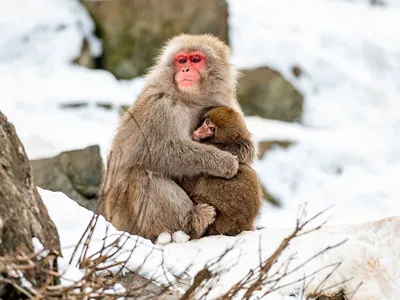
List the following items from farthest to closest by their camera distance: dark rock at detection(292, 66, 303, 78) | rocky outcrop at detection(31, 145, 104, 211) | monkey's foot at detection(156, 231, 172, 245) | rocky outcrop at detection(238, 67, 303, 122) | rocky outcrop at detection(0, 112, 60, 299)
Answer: dark rock at detection(292, 66, 303, 78)
rocky outcrop at detection(238, 67, 303, 122)
rocky outcrop at detection(31, 145, 104, 211)
monkey's foot at detection(156, 231, 172, 245)
rocky outcrop at detection(0, 112, 60, 299)

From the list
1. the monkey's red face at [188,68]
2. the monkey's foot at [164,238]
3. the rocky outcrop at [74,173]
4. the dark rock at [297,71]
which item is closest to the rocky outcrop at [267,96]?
the dark rock at [297,71]

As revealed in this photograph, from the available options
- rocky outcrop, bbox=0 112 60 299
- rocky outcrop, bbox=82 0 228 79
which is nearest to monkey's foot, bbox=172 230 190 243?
rocky outcrop, bbox=0 112 60 299

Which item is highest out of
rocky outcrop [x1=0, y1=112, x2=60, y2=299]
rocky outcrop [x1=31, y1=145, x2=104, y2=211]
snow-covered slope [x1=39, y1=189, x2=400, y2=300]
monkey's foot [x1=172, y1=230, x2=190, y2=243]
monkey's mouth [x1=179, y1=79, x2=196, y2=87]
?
rocky outcrop [x1=0, y1=112, x2=60, y2=299]

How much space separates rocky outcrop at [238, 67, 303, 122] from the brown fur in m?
7.90

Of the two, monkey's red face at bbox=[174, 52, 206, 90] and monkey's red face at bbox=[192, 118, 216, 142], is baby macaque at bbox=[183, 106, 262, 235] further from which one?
monkey's red face at bbox=[174, 52, 206, 90]

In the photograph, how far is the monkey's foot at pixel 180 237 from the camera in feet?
19.0

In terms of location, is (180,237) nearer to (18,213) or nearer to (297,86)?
(18,213)

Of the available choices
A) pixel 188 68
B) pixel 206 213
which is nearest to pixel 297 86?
pixel 188 68

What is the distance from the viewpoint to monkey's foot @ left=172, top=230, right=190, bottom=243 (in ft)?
19.0

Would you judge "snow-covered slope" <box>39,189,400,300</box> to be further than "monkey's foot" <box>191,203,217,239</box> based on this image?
No

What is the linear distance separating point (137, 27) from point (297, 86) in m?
3.02

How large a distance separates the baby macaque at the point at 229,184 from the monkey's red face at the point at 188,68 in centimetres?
26

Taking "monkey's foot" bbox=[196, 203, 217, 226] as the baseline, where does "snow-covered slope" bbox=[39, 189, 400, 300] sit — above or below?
above

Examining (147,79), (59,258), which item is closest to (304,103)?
(147,79)
